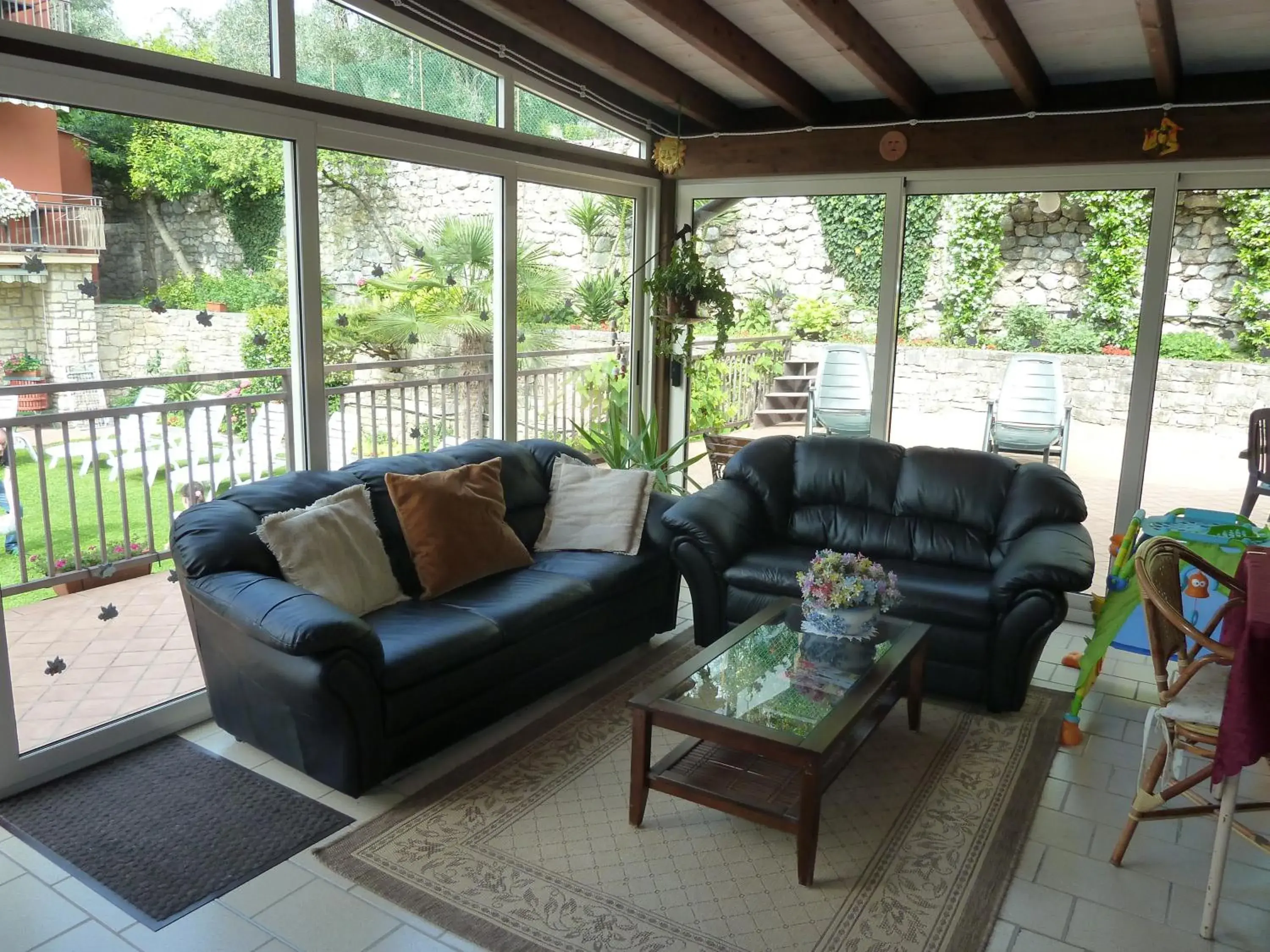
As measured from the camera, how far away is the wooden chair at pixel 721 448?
229 inches

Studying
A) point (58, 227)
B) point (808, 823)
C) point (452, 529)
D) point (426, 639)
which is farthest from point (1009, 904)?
point (58, 227)

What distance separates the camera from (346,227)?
4.10 m

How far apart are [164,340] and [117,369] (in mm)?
195

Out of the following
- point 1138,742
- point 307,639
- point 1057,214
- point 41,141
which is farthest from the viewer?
point 1057,214

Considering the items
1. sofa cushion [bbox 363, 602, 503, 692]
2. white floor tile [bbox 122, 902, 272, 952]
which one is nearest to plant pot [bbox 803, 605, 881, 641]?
sofa cushion [bbox 363, 602, 503, 692]

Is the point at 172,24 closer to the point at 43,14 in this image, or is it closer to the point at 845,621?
the point at 43,14

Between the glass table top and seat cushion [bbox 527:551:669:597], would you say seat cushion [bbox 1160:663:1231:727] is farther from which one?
seat cushion [bbox 527:551:669:597]

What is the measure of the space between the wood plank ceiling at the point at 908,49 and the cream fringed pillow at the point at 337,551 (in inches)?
89.7

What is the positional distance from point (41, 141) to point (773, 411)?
3908 millimetres

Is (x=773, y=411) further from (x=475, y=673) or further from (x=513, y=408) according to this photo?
(x=475, y=673)

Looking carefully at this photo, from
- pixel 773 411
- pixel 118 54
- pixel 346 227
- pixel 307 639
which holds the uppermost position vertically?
pixel 118 54

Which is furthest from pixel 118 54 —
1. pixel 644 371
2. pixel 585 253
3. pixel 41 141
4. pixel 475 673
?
pixel 644 371

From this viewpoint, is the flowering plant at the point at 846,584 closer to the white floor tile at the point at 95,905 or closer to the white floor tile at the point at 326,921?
the white floor tile at the point at 326,921

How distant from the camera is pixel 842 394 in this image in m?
5.59
